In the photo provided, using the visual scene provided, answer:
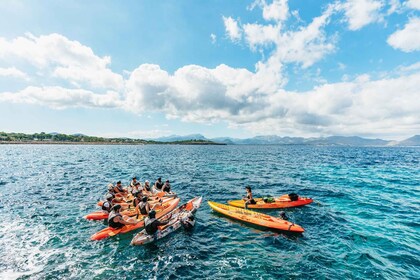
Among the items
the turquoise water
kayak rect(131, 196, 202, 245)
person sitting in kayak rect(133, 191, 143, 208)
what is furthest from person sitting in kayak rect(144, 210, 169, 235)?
person sitting in kayak rect(133, 191, 143, 208)

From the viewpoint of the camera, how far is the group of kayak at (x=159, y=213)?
616 inches

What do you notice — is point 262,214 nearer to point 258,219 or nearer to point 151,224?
point 258,219

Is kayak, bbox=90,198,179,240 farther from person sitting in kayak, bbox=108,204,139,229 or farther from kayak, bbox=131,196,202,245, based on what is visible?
kayak, bbox=131,196,202,245

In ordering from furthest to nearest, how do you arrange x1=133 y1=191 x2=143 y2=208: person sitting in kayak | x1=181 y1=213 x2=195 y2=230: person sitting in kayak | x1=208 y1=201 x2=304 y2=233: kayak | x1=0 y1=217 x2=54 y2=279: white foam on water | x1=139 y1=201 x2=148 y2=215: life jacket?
1. x1=133 y1=191 x2=143 y2=208: person sitting in kayak
2. x1=139 y1=201 x2=148 y2=215: life jacket
3. x1=181 y1=213 x2=195 y2=230: person sitting in kayak
4. x1=208 y1=201 x2=304 y2=233: kayak
5. x1=0 y1=217 x2=54 y2=279: white foam on water

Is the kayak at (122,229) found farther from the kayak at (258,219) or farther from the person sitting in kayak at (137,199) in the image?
the kayak at (258,219)

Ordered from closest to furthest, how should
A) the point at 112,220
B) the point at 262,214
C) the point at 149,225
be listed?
the point at 149,225
the point at 112,220
the point at 262,214

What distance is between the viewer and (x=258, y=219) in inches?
712

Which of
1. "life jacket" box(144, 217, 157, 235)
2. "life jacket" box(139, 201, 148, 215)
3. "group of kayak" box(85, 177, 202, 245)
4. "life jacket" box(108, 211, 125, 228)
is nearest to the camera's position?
"life jacket" box(144, 217, 157, 235)

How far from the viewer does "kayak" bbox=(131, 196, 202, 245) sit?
15.0 metres

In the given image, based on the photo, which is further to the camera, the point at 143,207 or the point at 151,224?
the point at 143,207

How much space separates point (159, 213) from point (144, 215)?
193 cm

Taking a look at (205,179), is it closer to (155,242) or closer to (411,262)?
(155,242)

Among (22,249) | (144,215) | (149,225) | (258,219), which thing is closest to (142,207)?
(144,215)

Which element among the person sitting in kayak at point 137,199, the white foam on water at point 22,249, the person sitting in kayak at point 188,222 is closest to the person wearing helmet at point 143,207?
the person sitting in kayak at point 137,199
